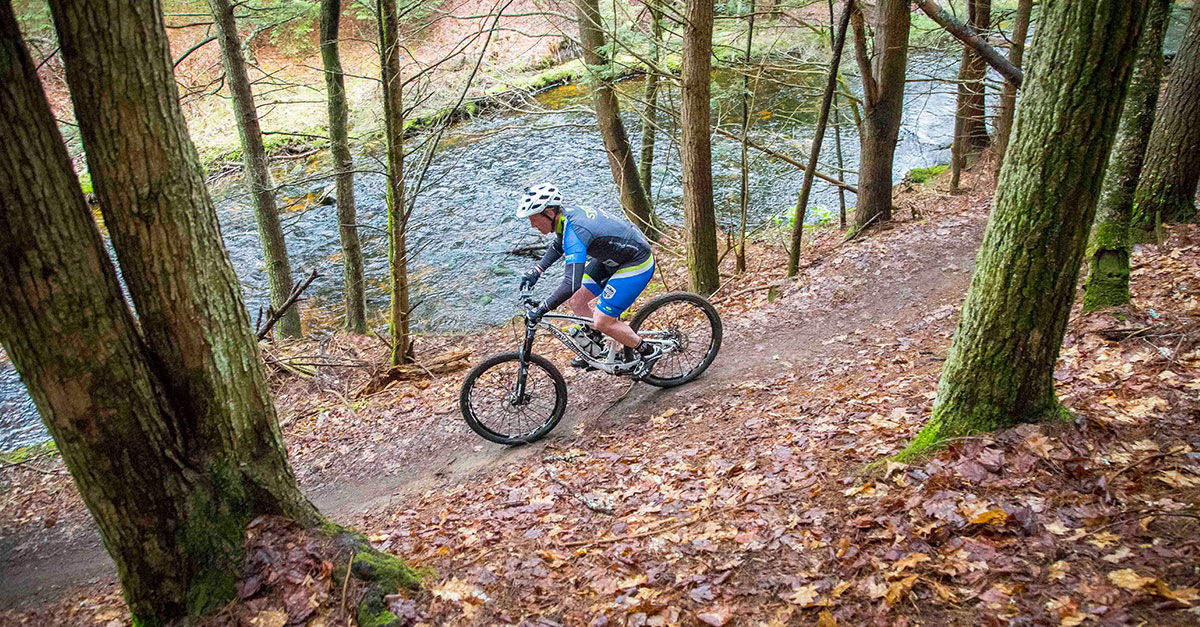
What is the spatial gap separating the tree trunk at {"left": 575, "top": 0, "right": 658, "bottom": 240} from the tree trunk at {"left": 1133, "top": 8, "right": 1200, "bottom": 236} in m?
6.94

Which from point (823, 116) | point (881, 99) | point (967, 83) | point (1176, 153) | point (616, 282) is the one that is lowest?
point (616, 282)

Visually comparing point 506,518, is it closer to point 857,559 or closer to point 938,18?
point 857,559

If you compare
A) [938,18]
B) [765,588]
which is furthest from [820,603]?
[938,18]

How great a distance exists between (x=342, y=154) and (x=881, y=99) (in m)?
8.72

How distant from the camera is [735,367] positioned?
25.0 ft

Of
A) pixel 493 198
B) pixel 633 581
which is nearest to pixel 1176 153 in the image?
pixel 633 581

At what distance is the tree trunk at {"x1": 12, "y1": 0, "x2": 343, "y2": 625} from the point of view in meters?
2.88

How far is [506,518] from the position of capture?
5016 mm

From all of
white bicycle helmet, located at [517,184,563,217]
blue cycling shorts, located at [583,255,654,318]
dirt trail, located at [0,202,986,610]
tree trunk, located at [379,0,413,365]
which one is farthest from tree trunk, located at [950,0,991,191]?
tree trunk, located at [379,0,413,365]

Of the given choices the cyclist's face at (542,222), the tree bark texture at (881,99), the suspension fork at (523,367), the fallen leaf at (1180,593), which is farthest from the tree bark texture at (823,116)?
the fallen leaf at (1180,593)

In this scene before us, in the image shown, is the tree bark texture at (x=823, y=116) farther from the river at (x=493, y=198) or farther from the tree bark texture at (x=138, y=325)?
the tree bark texture at (x=138, y=325)

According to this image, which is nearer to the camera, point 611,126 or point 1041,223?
point 1041,223

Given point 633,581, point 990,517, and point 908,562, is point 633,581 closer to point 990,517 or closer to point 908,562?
point 908,562

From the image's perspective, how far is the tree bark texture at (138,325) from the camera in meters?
2.88
